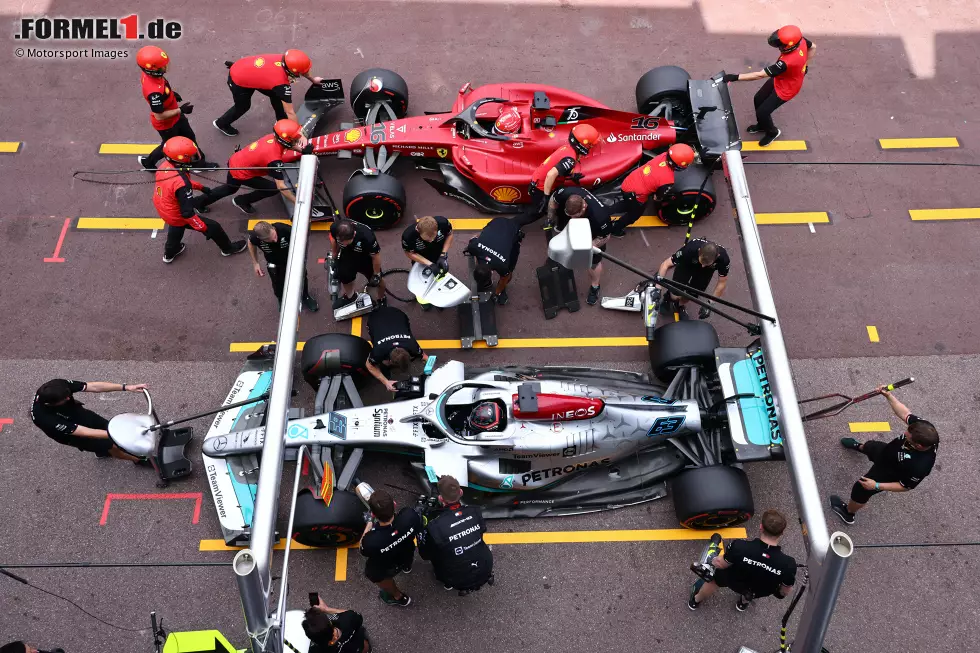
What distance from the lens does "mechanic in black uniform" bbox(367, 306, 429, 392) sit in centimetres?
782

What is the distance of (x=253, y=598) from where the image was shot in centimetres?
453

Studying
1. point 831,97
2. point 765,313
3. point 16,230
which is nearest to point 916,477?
point 765,313

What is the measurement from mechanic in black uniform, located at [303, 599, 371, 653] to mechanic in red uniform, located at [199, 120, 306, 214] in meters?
5.14

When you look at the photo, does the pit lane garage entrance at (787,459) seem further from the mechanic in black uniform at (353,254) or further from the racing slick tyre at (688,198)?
the racing slick tyre at (688,198)

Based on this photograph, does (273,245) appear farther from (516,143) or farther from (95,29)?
(95,29)

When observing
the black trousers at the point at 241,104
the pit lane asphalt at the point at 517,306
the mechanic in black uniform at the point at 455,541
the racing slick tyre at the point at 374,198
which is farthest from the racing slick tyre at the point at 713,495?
the black trousers at the point at 241,104

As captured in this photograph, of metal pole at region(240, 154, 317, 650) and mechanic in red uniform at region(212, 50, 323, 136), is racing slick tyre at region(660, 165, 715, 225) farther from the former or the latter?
mechanic in red uniform at region(212, 50, 323, 136)

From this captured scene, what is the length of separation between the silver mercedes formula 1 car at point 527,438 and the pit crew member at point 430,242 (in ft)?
3.88

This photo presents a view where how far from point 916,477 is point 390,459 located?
5186 mm

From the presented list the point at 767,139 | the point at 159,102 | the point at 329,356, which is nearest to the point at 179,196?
the point at 159,102

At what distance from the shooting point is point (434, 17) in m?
12.2

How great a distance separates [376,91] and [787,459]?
7.39 meters

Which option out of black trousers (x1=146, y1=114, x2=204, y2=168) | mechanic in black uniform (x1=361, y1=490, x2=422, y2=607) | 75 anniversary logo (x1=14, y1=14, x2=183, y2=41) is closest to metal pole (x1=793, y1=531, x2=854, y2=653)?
mechanic in black uniform (x1=361, y1=490, x2=422, y2=607)

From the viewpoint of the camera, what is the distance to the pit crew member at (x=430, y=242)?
8.02m
